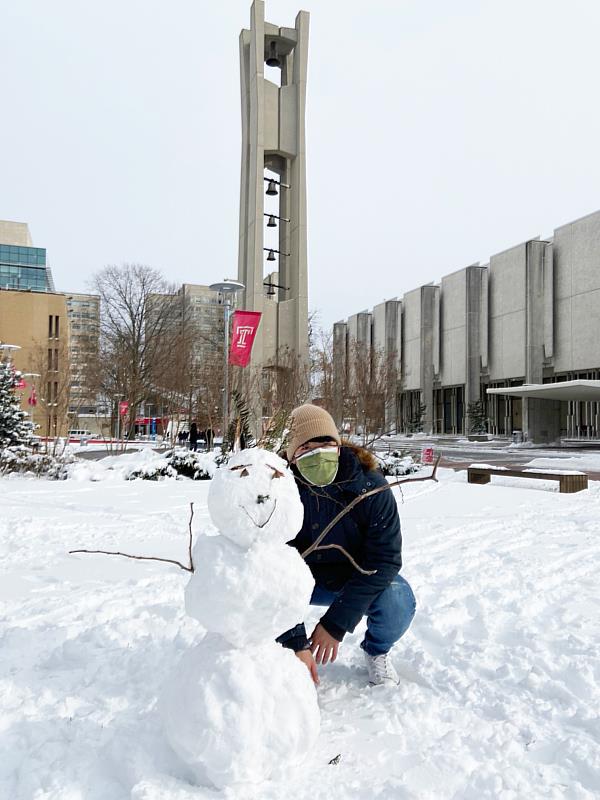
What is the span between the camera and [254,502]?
5.88 feet

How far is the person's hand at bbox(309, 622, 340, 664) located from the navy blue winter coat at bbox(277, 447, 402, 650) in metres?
0.03

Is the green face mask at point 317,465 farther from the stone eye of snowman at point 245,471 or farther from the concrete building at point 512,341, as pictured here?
the concrete building at point 512,341

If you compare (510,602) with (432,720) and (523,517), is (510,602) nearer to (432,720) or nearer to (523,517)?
(432,720)

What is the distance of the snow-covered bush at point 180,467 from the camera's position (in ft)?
37.0

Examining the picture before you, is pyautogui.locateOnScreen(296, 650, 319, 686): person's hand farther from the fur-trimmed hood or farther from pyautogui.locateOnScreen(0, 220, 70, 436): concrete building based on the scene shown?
pyautogui.locateOnScreen(0, 220, 70, 436): concrete building

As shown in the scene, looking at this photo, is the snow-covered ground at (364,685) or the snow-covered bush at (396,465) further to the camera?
the snow-covered bush at (396,465)

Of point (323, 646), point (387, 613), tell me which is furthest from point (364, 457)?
point (323, 646)

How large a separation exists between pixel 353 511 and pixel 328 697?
2.72ft

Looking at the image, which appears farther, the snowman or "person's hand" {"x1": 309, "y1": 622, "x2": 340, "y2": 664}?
"person's hand" {"x1": 309, "y1": 622, "x2": 340, "y2": 664}

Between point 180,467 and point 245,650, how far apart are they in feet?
34.1

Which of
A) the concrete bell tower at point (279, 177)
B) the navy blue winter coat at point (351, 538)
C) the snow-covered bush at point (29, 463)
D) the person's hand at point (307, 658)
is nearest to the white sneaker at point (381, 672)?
the navy blue winter coat at point (351, 538)

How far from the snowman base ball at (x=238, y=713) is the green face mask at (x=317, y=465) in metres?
0.69

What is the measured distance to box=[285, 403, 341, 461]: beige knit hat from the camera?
7.79 feet

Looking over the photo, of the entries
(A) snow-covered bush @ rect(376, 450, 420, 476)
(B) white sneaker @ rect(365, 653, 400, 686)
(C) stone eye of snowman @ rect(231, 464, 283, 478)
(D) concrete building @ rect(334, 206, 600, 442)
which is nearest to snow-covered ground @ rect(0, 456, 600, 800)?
(B) white sneaker @ rect(365, 653, 400, 686)
